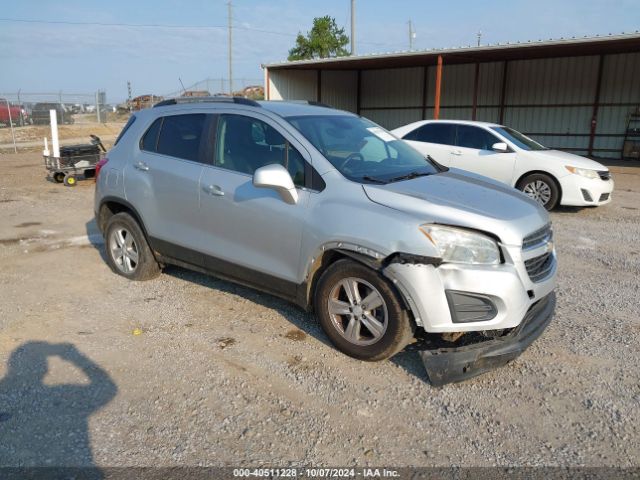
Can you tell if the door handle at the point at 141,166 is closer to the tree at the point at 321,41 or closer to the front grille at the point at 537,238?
the front grille at the point at 537,238

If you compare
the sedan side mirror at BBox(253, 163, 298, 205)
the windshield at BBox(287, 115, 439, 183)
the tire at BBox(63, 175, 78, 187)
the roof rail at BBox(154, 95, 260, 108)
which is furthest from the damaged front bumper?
the tire at BBox(63, 175, 78, 187)

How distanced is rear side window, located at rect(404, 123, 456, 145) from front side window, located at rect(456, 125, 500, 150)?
0.15 metres

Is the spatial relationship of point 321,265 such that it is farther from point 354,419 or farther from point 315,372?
point 354,419

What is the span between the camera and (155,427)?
305cm

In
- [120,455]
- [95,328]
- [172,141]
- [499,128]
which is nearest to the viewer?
[120,455]

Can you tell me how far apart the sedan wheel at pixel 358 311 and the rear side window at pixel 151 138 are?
256 centimetres

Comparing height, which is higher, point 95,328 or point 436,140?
point 436,140

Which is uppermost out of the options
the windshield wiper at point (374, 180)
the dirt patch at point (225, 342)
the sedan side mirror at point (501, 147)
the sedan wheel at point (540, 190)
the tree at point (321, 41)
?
the tree at point (321, 41)

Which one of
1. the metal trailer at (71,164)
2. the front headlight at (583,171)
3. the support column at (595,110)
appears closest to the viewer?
the front headlight at (583,171)

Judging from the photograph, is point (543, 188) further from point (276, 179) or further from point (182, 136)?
point (276, 179)

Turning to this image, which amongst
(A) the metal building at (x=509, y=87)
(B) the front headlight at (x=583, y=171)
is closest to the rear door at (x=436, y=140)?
(B) the front headlight at (x=583, y=171)

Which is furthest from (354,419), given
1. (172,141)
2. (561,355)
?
(172,141)

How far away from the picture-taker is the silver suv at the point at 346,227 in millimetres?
3301

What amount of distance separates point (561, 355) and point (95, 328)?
3.74 metres
